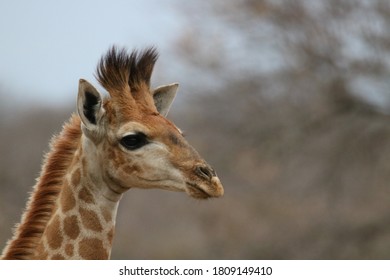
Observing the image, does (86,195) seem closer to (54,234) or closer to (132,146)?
(54,234)

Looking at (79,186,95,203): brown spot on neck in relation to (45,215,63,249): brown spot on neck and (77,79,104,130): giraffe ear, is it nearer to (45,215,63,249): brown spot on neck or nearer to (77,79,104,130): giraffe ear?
(45,215,63,249): brown spot on neck

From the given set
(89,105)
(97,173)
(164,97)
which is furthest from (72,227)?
(164,97)

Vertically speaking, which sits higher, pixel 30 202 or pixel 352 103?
pixel 352 103

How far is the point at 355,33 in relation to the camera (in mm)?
30250

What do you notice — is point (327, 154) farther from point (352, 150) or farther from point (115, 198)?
point (115, 198)

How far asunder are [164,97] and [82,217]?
49.5 inches

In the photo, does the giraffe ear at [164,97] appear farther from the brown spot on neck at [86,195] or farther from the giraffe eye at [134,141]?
the brown spot on neck at [86,195]

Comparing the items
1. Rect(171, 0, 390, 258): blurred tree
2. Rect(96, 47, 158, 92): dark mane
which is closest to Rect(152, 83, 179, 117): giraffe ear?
Rect(96, 47, 158, 92): dark mane

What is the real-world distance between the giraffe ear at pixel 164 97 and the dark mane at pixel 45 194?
686 millimetres

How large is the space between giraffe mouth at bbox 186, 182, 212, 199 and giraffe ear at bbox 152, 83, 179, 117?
1.15 metres

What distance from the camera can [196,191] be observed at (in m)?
7.48
